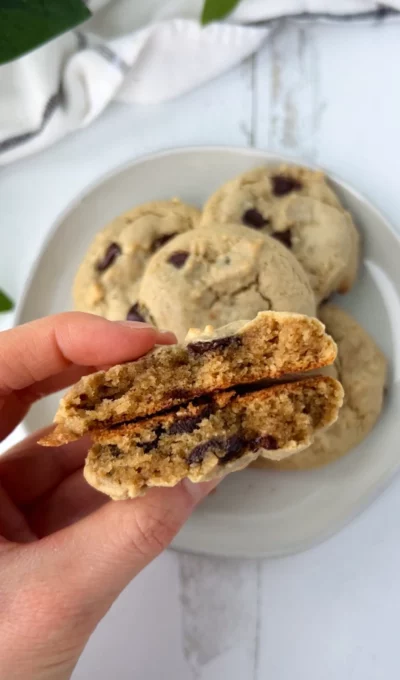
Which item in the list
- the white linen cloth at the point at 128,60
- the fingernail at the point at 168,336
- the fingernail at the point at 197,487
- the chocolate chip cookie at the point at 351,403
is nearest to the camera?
the fingernail at the point at 197,487

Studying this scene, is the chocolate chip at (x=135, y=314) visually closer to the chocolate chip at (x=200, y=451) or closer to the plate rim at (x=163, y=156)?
the plate rim at (x=163, y=156)

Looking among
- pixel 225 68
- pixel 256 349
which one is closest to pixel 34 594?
pixel 256 349

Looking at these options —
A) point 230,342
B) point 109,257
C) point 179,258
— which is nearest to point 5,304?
point 109,257

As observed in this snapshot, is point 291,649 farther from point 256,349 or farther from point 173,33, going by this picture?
point 173,33

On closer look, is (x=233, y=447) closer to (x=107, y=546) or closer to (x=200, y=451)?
(x=200, y=451)

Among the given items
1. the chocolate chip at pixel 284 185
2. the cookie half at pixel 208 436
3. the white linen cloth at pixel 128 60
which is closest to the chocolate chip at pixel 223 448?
the cookie half at pixel 208 436

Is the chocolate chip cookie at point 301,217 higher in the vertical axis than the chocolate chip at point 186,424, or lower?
lower

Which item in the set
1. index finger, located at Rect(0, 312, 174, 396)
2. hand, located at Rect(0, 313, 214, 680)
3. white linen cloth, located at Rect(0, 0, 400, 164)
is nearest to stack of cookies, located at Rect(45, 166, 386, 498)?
hand, located at Rect(0, 313, 214, 680)
